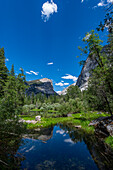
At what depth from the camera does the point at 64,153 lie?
8.18 metres

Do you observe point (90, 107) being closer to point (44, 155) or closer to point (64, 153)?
point (64, 153)

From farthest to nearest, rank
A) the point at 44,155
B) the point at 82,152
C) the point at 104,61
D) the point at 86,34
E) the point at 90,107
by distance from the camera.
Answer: the point at 90,107, the point at 86,34, the point at 104,61, the point at 82,152, the point at 44,155

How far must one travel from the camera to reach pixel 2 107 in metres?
8.09

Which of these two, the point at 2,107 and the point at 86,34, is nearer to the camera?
the point at 2,107

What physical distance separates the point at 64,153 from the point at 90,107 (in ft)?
56.5

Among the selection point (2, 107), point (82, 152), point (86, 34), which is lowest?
point (82, 152)

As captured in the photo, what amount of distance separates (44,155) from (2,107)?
20.1 feet

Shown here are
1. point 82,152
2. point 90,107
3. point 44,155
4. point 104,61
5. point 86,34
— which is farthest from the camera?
point 90,107

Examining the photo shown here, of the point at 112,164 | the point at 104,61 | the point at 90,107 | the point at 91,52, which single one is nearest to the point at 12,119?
the point at 112,164

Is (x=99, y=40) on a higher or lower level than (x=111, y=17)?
higher

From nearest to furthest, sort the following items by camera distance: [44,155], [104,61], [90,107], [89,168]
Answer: [89,168] → [44,155] → [104,61] → [90,107]

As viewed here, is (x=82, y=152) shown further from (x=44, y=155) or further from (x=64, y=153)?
(x=44, y=155)

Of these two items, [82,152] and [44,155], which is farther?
[82,152]

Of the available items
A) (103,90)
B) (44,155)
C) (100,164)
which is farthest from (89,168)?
(103,90)
